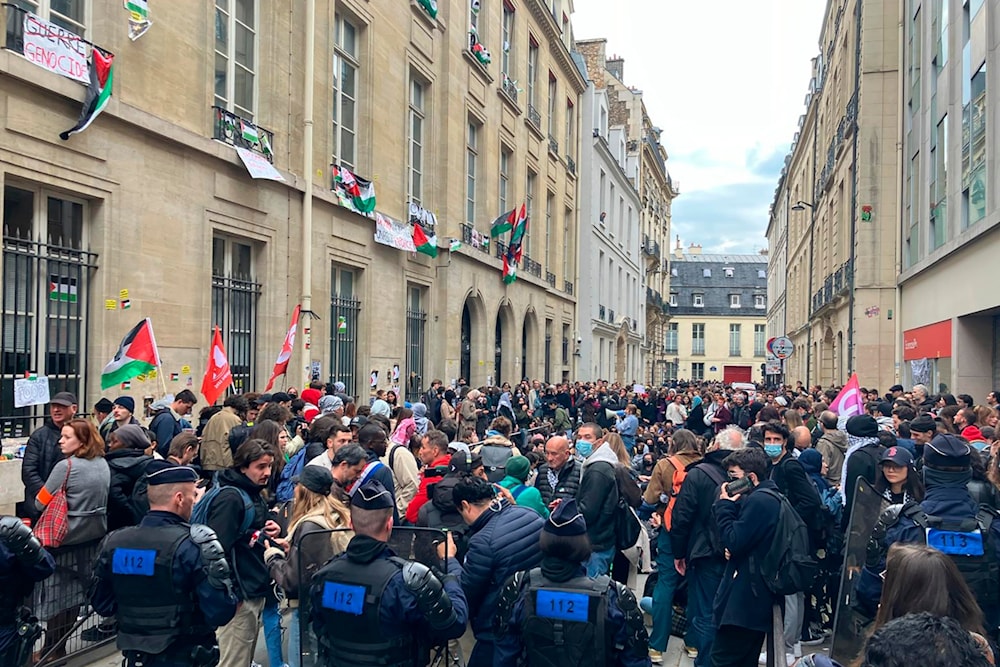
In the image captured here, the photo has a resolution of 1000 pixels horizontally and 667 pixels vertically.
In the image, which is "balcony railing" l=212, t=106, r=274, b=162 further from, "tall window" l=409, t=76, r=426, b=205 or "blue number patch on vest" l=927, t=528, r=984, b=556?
"blue number patch on vest" l=927, t=528, r=984, b=556

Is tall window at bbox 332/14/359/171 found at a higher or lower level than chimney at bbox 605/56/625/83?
lower

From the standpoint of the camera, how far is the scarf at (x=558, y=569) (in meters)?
3.37

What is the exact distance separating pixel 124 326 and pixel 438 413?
7553mm

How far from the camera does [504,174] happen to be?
87.4 ft

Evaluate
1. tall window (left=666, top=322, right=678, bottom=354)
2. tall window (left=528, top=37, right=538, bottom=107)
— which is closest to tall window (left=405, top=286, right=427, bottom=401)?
tall window (left=528, top=37, right=538, bottom=107)

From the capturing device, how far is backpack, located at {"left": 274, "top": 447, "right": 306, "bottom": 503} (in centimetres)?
613

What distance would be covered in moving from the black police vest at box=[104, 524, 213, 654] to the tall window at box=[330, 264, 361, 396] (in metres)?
12.0

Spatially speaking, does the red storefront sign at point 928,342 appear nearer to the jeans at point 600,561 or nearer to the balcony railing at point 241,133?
the jeans at point 600,561

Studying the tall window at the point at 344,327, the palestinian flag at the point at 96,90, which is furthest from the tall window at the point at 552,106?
the palestinian flag at the point at 96,90

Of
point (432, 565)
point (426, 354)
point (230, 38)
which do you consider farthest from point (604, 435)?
point (426, 354)

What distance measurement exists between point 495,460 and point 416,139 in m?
15.1

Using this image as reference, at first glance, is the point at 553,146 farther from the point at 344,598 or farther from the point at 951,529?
the point at 344,598

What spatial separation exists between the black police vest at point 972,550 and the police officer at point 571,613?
166 cm

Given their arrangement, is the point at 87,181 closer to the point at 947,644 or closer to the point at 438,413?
the point at 438,413
